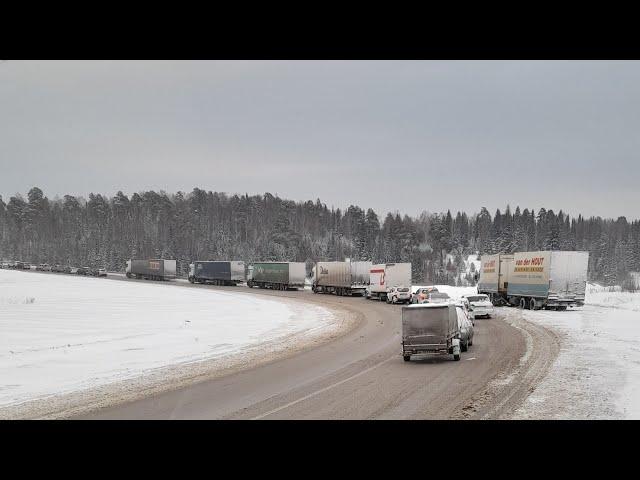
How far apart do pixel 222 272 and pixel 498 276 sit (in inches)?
2117

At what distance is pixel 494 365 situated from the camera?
62.4ft

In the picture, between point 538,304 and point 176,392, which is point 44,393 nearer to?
point 176,392

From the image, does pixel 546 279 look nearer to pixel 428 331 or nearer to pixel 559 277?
pixel 559 277

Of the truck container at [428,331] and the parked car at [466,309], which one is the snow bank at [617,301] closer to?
the parked car at [466,309]

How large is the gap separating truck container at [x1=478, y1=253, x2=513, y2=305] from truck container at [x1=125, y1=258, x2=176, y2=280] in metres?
69.6

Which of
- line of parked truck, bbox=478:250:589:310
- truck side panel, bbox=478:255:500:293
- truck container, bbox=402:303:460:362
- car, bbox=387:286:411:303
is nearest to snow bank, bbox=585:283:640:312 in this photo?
line of parked truck, bbox=478:250:589:310

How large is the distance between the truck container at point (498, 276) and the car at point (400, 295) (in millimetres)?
7031

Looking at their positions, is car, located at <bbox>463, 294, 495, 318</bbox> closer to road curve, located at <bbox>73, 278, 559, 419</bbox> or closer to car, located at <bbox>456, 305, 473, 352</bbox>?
road curve, located at <bbox>73, 278, 559, 419</bbox>

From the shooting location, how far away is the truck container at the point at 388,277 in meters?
58.5

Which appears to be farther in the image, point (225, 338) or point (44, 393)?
point (225, 338)
